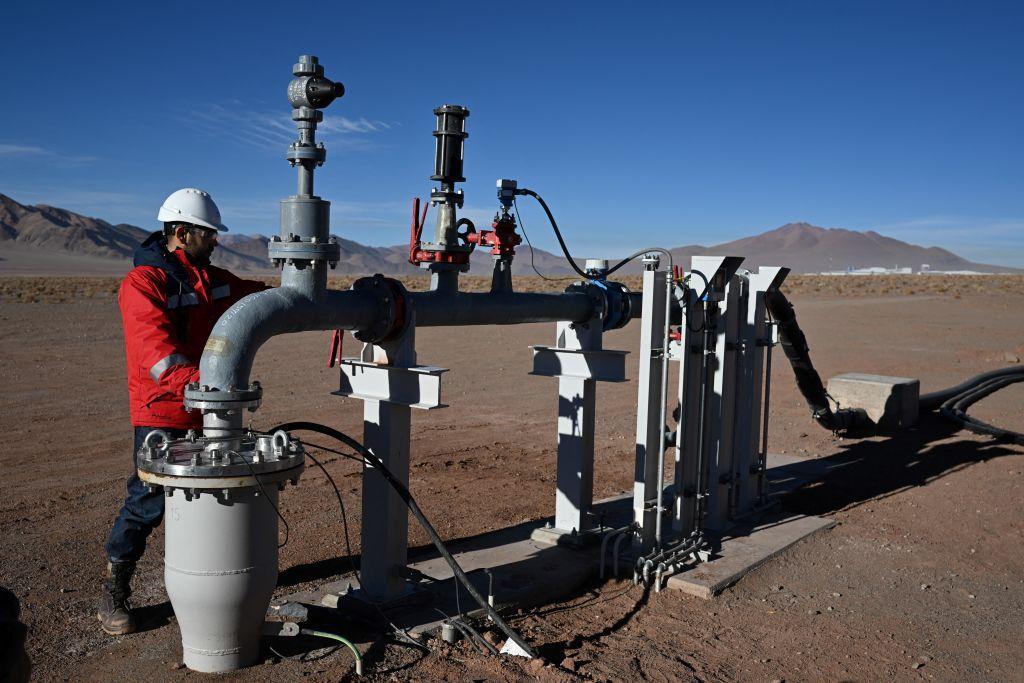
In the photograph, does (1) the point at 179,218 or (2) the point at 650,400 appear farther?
(2) the point at 650,400

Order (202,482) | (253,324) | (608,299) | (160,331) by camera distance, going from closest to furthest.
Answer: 1. (202,482)
2. (253,324)
3. (160,331)
4. (608,299)

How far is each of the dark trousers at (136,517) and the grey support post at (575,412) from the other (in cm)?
269

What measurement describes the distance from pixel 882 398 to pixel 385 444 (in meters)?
7.83

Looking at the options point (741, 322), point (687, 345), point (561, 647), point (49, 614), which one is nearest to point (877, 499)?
point (741, 322)

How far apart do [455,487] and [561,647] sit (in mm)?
3273

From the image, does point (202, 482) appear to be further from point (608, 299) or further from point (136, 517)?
point (608, 299)

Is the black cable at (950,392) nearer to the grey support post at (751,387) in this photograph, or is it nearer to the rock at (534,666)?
the grey support post at (751,387)

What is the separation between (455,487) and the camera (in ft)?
26.0

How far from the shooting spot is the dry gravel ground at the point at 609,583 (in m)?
4.63

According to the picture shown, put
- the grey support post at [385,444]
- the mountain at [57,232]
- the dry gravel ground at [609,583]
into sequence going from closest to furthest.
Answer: the dry gravel ground at [609,583]
the grey support post at [385,444]
the mountain at [57,232]

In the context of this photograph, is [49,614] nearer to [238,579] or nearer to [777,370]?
[238,579]

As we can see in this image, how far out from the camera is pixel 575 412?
6.32 m

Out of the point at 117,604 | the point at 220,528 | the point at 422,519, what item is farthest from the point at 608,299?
the point at 117,604

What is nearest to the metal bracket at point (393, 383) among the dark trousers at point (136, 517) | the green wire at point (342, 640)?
the dark trousers at point (136, 517)
